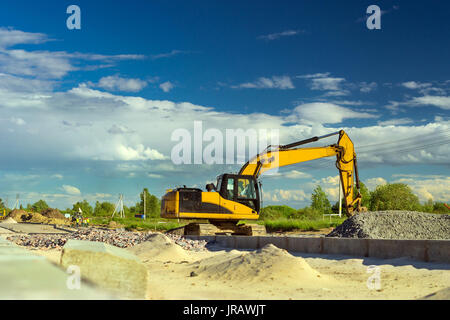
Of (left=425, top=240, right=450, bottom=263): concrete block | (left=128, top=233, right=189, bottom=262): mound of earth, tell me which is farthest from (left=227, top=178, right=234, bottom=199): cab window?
(left=425, top=240, right=450, bottom=263): concrete block

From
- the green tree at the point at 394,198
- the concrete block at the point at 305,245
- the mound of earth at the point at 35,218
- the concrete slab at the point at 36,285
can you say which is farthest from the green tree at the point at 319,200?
the concrete slab at the point at 36,285

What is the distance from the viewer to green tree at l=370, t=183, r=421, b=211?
129 ft

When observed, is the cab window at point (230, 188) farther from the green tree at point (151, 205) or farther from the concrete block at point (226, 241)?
the green tree at point (151, 205)

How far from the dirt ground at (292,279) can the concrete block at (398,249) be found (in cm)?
28

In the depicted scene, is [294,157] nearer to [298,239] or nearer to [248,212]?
[248,212]

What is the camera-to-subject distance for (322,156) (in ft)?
71.5

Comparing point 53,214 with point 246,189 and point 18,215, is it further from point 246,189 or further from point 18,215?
point 246,189

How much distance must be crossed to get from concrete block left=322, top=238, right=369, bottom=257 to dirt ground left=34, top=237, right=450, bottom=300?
0.71 meters

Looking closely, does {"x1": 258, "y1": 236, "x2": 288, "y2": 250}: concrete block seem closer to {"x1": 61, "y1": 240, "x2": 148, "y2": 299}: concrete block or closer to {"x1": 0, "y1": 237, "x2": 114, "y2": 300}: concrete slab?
{"x1": 61, "y1": 240, "x2": 148, "y2": 299}: concrete block

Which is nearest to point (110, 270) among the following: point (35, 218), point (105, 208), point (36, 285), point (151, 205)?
point (36, 285)

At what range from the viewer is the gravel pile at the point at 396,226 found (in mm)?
15445

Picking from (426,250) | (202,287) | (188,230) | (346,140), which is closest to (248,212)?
(188,230)

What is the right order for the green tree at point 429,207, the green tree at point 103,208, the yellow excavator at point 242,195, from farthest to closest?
1. the green tree at point 103,208
2. the green tree at point 429,207
3. the yellow excavator at point 242,195
